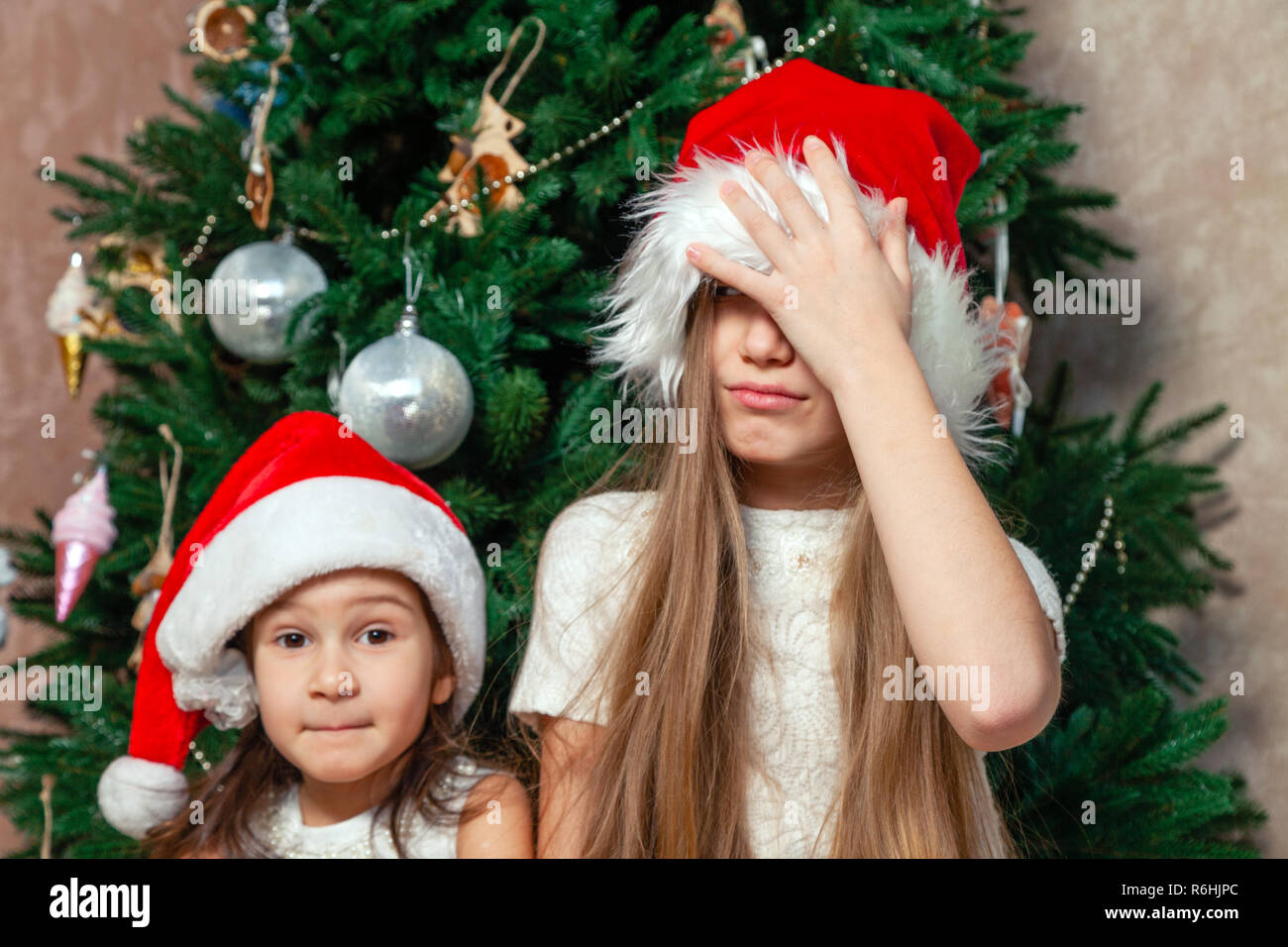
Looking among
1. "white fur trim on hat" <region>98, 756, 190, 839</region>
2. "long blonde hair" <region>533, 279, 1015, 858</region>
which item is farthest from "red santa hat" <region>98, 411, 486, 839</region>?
"long blonde hair" <region>533, 279, 1015, 858</region>

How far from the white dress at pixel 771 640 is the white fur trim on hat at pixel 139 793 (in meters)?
0.29

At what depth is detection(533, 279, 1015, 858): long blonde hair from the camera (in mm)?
919

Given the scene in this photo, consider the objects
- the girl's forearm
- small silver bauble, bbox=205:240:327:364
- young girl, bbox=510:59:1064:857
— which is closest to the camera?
the girl's forearm

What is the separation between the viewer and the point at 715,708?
95cm

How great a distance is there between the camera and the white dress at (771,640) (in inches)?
38.1

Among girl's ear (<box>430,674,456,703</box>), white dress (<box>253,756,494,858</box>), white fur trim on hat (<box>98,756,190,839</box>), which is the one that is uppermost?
girl's ear (<box>430,674,456,703</box>)

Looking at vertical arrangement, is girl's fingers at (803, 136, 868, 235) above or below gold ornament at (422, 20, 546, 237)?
below

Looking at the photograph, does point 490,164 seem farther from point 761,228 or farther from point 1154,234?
A: point 1154,234

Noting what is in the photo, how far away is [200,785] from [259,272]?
0.49 meters

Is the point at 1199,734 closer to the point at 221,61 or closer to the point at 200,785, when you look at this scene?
the point at 200,785

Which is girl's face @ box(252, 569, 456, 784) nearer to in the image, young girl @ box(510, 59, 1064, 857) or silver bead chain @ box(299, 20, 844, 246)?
young girl @ box(510, 59, 1064, 857)

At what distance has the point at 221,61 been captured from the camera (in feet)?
4.29

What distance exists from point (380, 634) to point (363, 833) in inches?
6.9

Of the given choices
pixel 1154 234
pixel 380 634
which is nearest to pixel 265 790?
pixel 380 634
